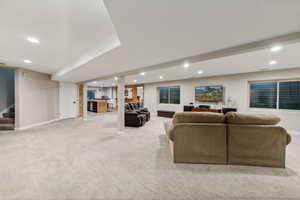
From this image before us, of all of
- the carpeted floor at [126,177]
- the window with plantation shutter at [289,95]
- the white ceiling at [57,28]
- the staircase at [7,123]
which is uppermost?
Result: the white ceiling at [57,28]

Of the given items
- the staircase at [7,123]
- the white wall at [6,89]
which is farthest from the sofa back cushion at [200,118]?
the white wall at [6,89]

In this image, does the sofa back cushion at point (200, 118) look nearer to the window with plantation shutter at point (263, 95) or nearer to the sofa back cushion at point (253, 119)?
the sofa back cushion at point (253, 119)

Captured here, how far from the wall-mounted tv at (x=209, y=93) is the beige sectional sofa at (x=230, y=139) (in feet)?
11.5

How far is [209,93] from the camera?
19.4 ft

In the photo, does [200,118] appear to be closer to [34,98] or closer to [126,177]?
[126,177]

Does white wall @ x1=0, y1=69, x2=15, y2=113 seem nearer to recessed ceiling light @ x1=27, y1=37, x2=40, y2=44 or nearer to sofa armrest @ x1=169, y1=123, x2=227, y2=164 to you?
recessed ceiling light @ x1=27, y1=37, x2=40, y2=44

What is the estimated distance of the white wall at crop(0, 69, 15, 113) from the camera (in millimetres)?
5016

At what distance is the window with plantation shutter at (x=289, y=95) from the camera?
430 cm

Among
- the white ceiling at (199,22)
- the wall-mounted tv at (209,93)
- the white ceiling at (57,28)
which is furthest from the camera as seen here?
the wall-mounted tv at (209,93)

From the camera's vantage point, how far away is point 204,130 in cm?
233

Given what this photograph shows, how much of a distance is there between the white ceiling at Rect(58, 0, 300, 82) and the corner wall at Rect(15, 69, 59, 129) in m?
4.79

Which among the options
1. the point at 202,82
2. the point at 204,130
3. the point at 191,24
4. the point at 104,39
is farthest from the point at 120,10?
the point at 202,82

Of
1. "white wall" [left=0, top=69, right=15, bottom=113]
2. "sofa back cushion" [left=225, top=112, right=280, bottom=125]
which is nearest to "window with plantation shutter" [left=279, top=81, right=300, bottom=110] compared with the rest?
"sofa back cushion" [left=225, top=112, right=280, bottom=125]

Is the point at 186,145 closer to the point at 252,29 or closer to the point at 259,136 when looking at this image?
the point at 259,136
